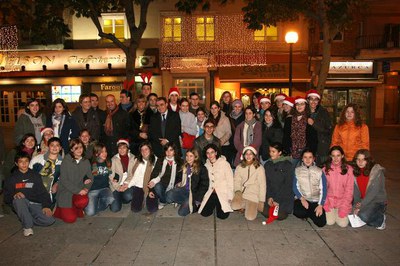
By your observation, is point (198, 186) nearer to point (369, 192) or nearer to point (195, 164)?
point (195, 164)

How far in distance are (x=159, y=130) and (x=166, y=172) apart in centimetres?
99

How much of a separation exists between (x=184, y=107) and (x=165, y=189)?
1789mm

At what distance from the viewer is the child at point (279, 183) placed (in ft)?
18.7

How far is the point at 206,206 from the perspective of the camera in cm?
592

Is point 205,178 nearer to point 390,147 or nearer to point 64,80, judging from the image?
point 390,147

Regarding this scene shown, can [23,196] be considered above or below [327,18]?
below

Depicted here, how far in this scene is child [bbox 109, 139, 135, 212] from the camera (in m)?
6.29

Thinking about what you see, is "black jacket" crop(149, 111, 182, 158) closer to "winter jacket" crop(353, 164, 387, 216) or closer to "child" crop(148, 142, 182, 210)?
"child" crop(148, 142, 182, 210)

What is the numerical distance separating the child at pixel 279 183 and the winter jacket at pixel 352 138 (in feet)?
3.91

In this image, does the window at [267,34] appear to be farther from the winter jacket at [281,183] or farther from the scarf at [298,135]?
the winter jacket at [281,183]

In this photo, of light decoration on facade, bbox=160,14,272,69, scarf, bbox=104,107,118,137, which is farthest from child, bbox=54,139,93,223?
light decoration on facade, bbox=160,14,272,69

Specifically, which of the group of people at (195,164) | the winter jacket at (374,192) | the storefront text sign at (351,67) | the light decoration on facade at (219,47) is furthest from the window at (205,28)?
the winter jacket at (374,192)

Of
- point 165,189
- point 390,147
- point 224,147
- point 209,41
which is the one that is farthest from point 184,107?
point 209,41

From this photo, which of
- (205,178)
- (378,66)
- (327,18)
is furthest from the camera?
(378,66)
